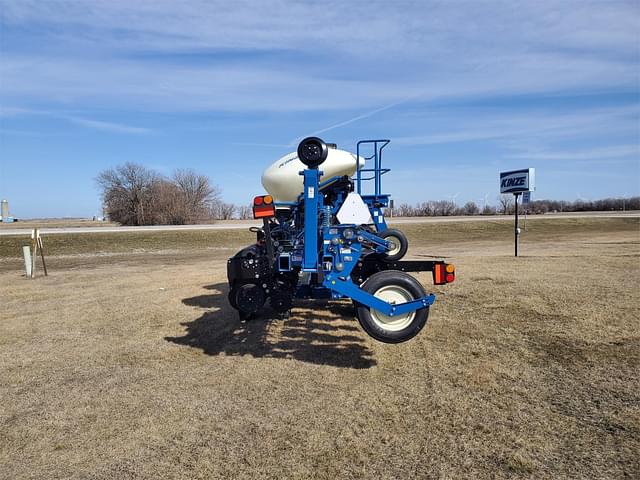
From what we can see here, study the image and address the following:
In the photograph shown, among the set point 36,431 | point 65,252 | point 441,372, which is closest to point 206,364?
point 36,431

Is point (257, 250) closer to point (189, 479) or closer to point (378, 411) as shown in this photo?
point (378, 411)

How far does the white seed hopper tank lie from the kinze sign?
992cm

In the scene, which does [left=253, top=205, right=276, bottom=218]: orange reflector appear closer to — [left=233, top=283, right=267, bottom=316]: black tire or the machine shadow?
[left=233, top=283, right=267, bottom=316]: black tire

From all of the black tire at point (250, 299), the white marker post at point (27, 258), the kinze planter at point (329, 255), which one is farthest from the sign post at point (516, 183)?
the white marker post at point (27, 258)

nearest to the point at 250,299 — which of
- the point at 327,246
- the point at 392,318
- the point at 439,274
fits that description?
the point at 327,246

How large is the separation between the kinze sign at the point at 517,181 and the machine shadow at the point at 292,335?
9.63 m

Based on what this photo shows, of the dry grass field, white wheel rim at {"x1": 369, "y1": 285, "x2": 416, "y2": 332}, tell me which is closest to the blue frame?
white wheel rim at {"x1": 369, "y1": 285, "x2": 416, "y2": 332}

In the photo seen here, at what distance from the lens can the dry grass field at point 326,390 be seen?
3098 millimetres

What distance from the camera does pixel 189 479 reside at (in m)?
2.93

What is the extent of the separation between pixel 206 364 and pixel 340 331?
1.88 metres

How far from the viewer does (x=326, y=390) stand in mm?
4254

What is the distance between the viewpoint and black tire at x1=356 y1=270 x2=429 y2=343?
172 inches

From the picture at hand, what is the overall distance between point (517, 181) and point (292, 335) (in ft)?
38.7

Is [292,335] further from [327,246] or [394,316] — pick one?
[394,316]
